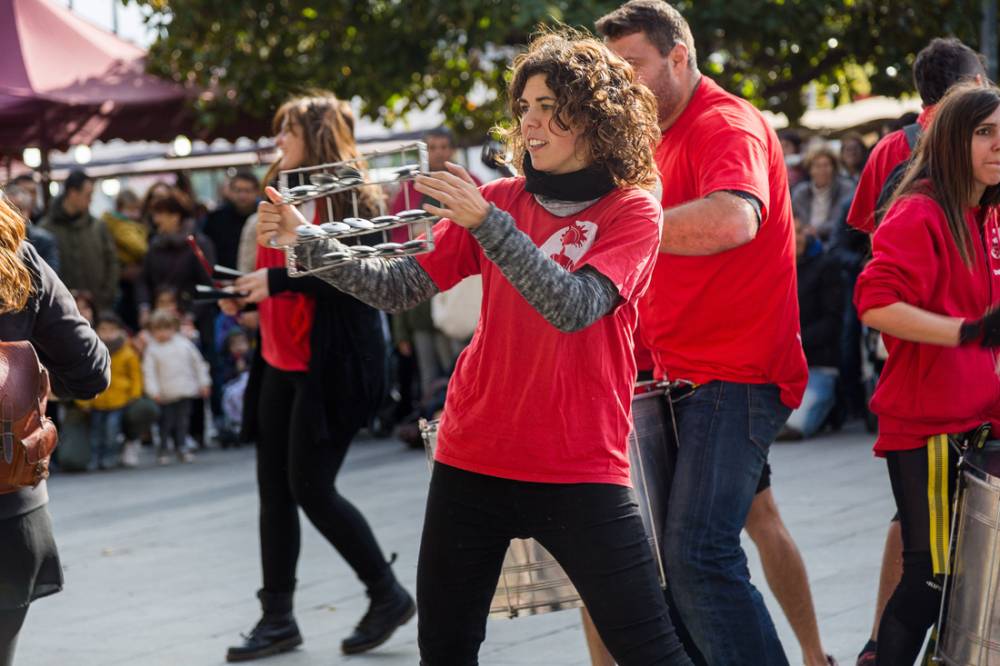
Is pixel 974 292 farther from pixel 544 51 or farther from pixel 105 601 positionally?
pixel 105 601

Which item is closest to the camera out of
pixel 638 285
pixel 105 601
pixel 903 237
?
pixel 638 285

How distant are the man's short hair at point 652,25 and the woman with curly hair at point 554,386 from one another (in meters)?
0.77

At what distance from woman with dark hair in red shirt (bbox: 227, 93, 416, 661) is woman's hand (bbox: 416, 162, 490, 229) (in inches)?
94.3

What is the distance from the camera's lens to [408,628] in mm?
5797

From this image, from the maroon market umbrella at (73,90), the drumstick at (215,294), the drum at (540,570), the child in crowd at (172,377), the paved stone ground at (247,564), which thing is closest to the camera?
the drum at (540,570)

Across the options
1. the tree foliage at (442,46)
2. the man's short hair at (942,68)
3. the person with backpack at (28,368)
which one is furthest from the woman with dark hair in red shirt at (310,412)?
the tree foliage at (442,46)

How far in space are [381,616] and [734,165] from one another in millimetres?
2351

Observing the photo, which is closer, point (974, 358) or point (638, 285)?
point (638, 285)

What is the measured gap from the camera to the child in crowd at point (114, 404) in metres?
11.2

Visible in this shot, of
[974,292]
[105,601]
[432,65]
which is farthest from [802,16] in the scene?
[974,292]

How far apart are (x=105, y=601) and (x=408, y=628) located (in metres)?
1.52

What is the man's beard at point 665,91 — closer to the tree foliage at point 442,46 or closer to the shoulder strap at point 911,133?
the shoulder strap at point 911,133

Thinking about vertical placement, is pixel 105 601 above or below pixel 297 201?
below

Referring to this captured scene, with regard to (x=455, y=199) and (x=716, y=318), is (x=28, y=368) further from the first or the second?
(x=716, y=318)
